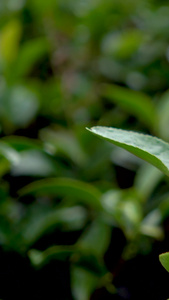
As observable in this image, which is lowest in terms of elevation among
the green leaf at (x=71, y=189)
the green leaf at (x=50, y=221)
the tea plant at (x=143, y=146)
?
the green leaf at (x=50, y=221)

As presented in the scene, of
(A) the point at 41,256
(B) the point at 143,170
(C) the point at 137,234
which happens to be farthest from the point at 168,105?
(A) the point at 41,256

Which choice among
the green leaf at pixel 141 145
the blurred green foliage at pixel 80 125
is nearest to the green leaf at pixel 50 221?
the blurred green foliage at pixel 80 125

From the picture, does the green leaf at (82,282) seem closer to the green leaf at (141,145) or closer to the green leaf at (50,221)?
the green leaf at (50,221)

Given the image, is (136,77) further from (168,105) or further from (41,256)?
(41,256)

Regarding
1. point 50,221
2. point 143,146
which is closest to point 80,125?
point 50,221

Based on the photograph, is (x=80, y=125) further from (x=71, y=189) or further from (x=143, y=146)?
(x=143, y=146)

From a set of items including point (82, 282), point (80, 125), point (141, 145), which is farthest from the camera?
point (80, 125)

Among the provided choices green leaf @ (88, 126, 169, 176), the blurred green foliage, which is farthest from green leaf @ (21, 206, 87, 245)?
green leaf @ (88, 126, 169, 176)
